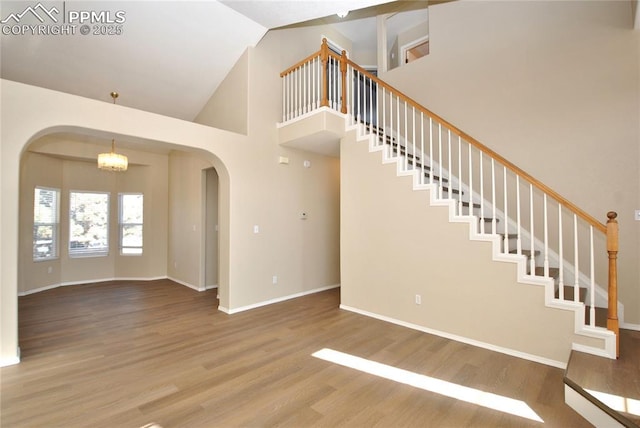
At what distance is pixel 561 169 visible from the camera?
365cm

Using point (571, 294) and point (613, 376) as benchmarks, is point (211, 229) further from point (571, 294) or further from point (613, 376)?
point (613, 376)

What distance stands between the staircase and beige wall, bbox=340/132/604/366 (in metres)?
0.05

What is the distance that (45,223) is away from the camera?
18.6 ft

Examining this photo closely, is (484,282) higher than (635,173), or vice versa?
(635,173)

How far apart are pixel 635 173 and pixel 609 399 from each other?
259 centimetres

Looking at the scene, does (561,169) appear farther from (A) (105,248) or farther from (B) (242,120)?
(A) (105,248)

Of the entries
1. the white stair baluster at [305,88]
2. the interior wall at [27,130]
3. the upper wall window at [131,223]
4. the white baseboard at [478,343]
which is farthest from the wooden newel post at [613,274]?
the upper wall window at [131,223]

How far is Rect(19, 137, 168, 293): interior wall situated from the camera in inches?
205

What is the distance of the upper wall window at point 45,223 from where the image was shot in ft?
18.0

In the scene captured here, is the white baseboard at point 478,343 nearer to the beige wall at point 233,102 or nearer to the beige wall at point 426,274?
the beige wall at point 426,274

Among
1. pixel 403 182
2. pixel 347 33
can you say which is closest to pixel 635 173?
pixel 403 182

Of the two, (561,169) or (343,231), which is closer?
(561,169)

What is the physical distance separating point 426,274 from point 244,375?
2.30m

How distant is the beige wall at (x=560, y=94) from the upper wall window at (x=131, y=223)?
6.67m
